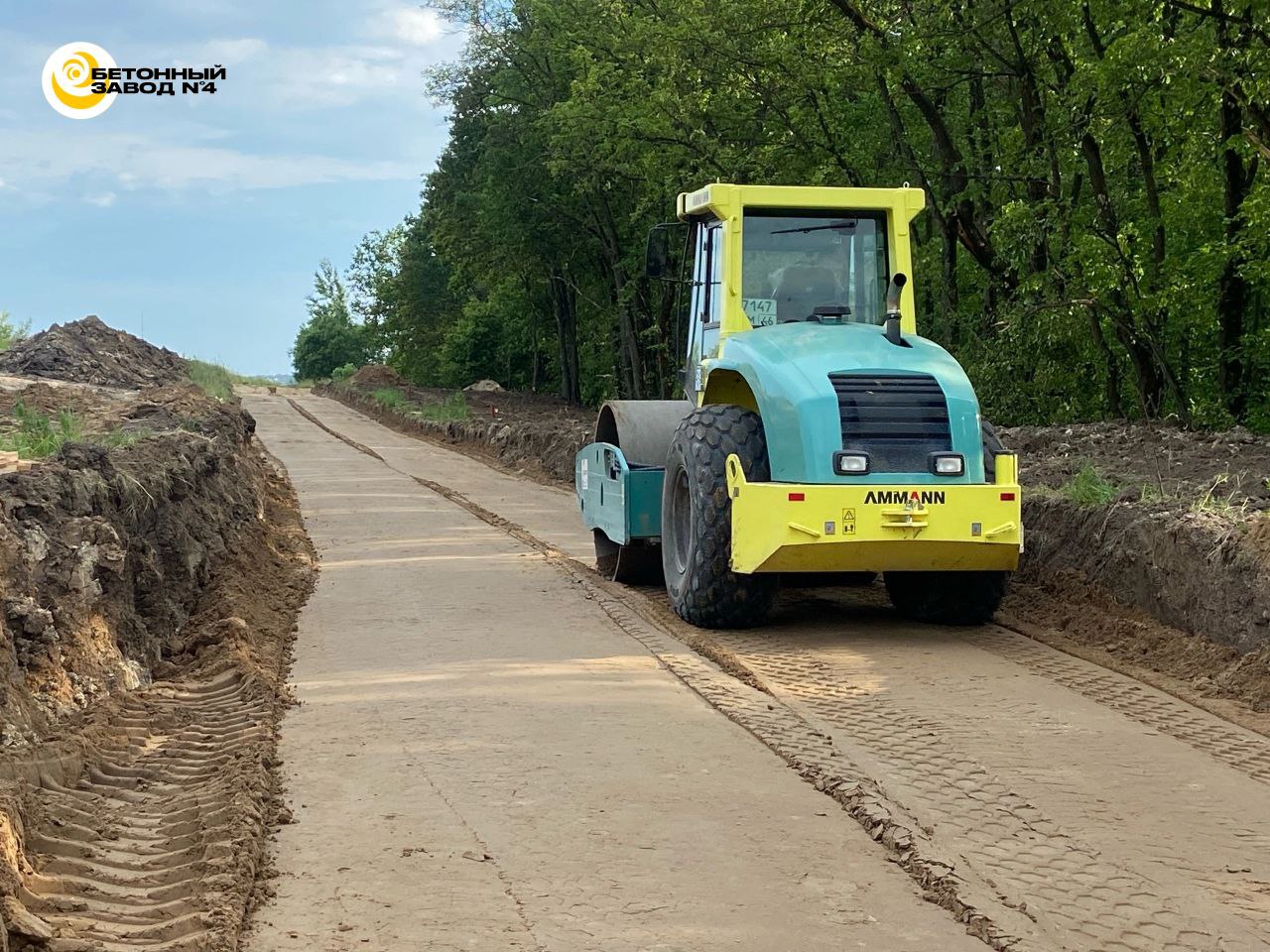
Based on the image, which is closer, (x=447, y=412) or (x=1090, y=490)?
(x=1090, y=490)

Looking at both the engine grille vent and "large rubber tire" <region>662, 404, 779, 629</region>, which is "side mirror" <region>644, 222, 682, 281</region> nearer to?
"large rubber tire" <region>662, 404, 779, 629</region>

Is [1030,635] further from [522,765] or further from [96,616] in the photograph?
[96,616]

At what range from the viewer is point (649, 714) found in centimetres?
711

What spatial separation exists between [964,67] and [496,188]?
2155cm

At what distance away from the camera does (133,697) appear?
724cm

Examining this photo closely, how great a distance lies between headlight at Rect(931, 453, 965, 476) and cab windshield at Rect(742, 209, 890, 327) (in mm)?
1823

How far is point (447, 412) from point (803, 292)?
90.5ft

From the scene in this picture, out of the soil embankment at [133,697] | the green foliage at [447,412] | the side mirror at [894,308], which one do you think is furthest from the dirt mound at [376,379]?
the side mirror at [894,308]

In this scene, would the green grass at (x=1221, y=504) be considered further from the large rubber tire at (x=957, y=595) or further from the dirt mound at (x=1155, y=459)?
the large rubber tire at (x=957, y=595)

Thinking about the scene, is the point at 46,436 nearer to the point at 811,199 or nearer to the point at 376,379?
the point at 811,199

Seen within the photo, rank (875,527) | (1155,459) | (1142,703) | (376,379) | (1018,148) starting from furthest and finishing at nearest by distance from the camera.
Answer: (376,379), (1018,148), (1155,459), (875,527), (1142,703)

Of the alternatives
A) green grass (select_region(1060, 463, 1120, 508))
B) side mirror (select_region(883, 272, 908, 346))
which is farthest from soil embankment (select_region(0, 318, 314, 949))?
green grass (select_region(1060, 463, 1120, 508))

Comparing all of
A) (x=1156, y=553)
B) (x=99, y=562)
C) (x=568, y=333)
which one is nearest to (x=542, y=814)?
(x=99, y=562)

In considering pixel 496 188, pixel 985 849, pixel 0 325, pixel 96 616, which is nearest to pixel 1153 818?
pixel 985 849
